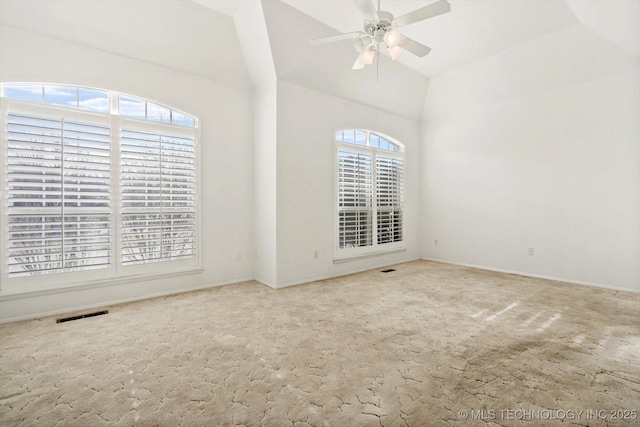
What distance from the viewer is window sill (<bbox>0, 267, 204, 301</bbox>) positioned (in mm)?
3057

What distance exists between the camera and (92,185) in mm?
3467

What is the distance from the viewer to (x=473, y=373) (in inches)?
85.1

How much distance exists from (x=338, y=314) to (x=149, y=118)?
3.39m

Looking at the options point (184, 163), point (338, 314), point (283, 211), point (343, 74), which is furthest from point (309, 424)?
point (343, 74)

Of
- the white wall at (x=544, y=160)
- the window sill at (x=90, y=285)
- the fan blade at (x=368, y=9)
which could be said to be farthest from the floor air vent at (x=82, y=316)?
the white wall at (x=544, y=160)

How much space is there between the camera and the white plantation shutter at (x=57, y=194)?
10.1ft

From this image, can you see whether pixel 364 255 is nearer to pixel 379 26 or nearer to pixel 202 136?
pixel 202 136

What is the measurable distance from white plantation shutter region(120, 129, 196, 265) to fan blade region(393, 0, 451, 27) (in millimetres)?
3002

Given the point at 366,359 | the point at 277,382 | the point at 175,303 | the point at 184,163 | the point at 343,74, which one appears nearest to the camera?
the point at 277,382

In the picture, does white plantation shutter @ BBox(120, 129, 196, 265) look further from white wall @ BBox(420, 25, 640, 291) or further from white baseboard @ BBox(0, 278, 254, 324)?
white wall @ BBox(420, 25, 640, 291)

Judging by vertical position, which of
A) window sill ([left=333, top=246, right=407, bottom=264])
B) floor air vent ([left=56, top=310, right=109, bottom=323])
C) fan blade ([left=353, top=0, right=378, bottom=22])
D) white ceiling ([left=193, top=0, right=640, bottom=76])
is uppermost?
white ceiling ([left=193, top=0, right=640, bottom=76])

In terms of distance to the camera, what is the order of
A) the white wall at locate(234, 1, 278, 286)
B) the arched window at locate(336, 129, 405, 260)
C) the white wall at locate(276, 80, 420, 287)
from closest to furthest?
1. the white wall at locate(234, 1, 278, 286)
2. the white wall at locate(276, 80, 420, 287)
3. the arched window at locate(336, 129, 405, 260)

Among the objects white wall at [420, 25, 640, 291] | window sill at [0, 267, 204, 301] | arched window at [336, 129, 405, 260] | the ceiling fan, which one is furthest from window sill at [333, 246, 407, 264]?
the ceiling fan

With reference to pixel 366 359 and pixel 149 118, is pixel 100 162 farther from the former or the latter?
pixel 366 359
